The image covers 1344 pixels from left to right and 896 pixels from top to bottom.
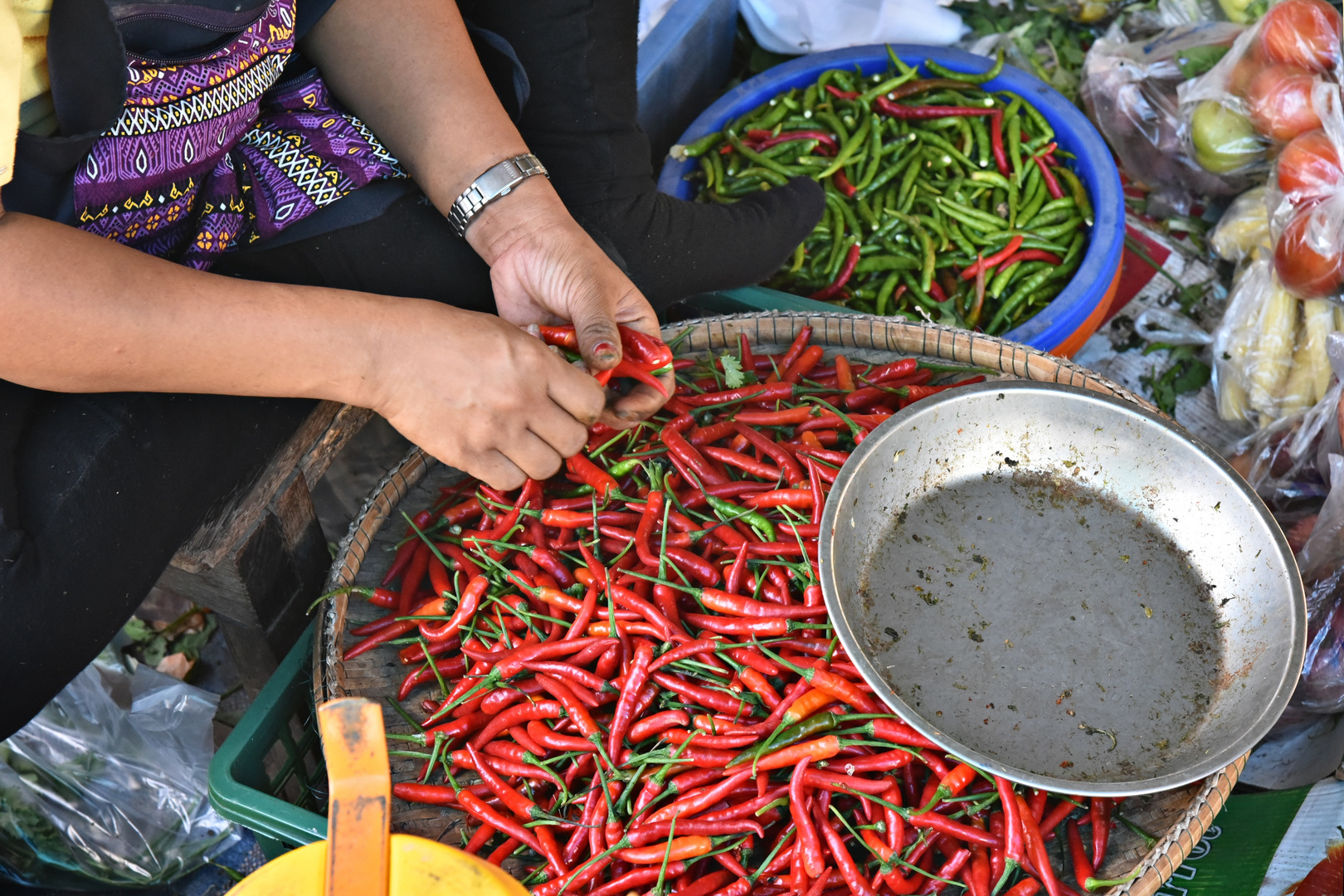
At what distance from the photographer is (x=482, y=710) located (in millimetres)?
1915

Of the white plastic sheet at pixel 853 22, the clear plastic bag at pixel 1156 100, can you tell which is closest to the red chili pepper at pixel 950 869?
the clear plastic bag at pixel 1156 100

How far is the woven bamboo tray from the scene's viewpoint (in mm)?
1600

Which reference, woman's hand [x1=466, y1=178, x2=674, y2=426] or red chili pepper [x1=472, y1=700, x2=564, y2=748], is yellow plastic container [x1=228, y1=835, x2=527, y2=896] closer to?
red chili pepper [x1=472, y1=700, x2=564, y2=748]

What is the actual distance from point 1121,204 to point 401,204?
6.73ft

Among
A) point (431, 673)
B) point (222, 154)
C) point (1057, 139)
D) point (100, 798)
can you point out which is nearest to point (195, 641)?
point (100, 798)

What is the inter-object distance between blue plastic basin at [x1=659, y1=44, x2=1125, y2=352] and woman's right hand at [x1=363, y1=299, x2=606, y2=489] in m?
1.19

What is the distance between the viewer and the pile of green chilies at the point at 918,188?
2.95 meters

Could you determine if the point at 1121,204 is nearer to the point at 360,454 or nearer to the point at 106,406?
the point at 360,454

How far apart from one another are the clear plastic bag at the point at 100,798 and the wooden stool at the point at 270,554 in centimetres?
39

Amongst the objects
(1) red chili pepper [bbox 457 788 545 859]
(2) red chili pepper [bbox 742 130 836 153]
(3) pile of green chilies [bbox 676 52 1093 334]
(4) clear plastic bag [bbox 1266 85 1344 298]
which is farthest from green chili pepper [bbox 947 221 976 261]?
(1) red chili pepper [bbox 457 788 545 859]

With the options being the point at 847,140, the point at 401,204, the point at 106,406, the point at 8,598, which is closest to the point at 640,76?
the point at 847,140

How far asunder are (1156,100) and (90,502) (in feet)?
10.4

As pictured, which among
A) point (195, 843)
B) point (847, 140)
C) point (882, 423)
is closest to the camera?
point (882, 423)

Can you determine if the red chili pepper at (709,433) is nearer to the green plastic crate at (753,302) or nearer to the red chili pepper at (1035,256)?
the green plastic crate at (753,302)
